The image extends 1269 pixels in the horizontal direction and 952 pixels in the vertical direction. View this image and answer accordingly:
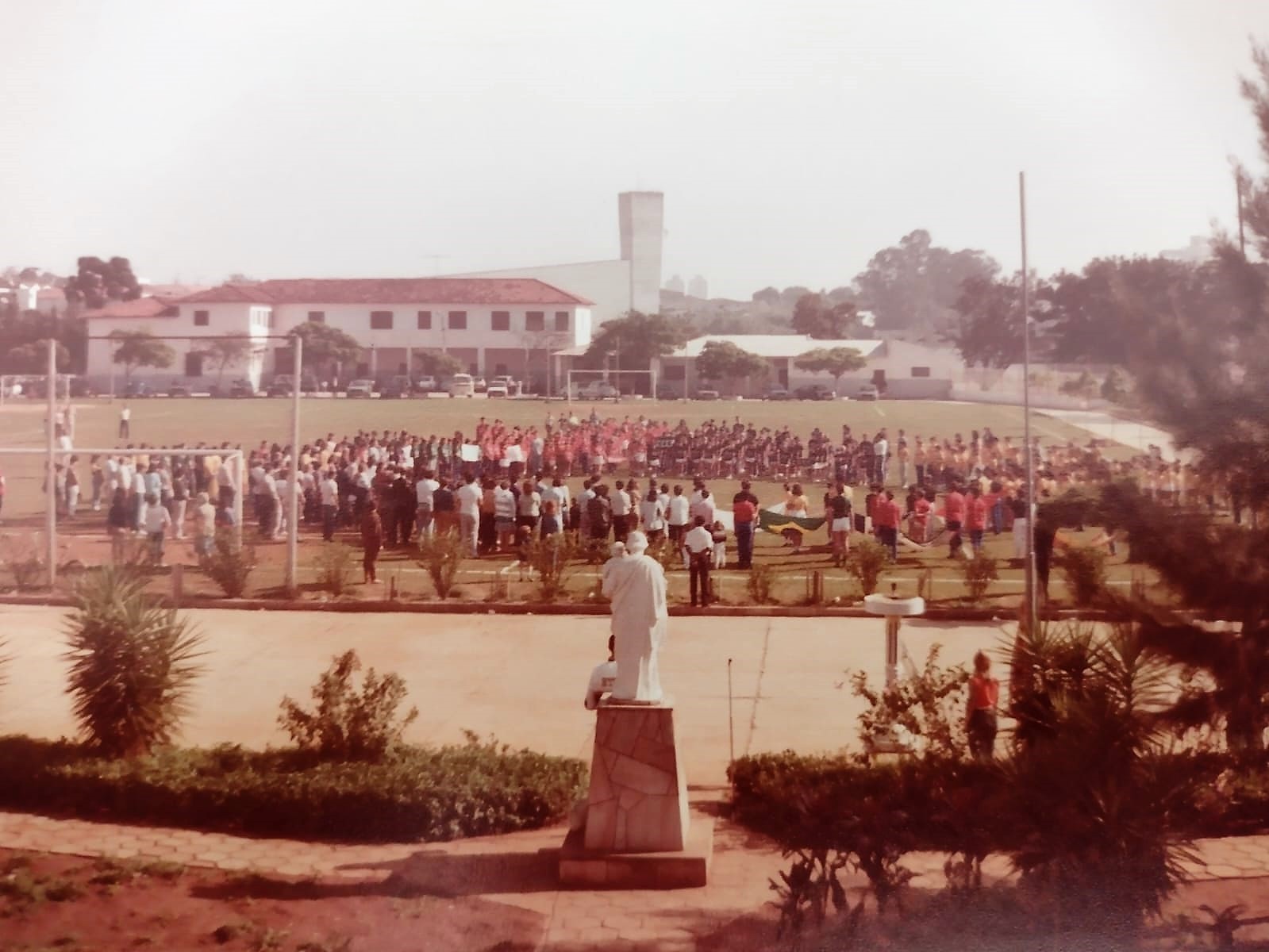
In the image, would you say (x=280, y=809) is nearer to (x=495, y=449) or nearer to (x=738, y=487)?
(x=495, y=449)

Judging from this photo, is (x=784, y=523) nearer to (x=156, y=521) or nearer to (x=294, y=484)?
(x=294, y=484)

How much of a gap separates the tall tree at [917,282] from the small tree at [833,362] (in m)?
0.45

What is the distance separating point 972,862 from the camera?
7168mm

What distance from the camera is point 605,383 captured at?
13742 millimetres

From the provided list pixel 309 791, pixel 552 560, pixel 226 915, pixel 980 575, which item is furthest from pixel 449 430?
pixel 226 915

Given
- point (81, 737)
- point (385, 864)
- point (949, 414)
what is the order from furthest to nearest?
point (949, 414) → point (81, 737) → point (385, 864)

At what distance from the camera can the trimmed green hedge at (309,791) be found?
8.54 m

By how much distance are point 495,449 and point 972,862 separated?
29.3 ft

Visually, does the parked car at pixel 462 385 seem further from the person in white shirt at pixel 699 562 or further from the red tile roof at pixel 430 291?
the person in white shirt at pixel 699 562

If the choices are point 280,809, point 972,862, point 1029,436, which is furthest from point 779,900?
point 1029,436

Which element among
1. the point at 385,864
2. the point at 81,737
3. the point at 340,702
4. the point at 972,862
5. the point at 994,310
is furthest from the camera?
the point at 994,310

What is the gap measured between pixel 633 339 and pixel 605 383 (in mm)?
568

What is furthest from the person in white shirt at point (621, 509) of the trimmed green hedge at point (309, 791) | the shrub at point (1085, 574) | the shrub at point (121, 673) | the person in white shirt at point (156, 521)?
the shrub at point (1085, 574)

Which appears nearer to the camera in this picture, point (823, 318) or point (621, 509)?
point (823, 318)
